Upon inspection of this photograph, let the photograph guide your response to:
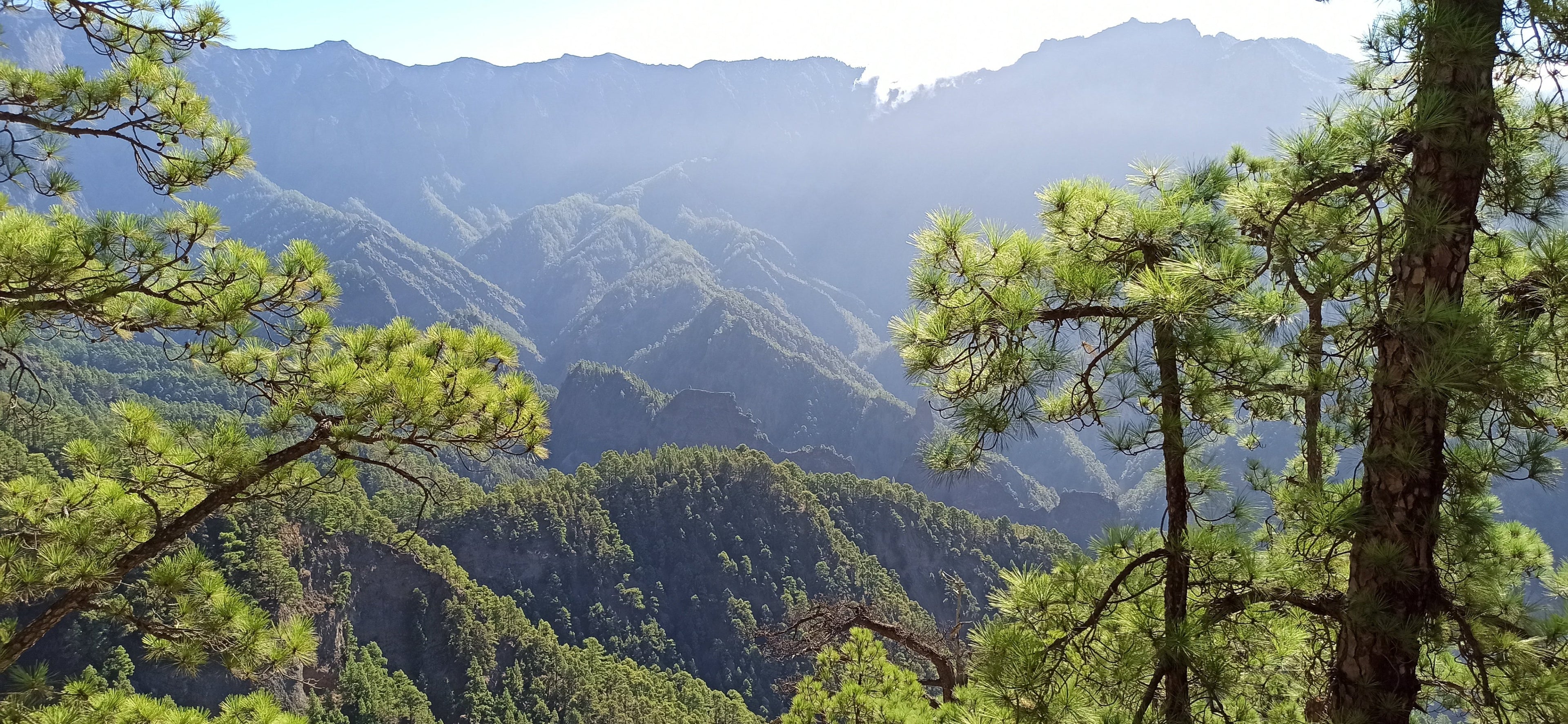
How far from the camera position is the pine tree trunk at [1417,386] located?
267 centimetres

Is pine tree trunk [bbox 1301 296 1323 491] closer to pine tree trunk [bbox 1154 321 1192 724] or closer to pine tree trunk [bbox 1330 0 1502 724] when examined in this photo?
pine tree trunk [bbox 1330 0 1502 724]

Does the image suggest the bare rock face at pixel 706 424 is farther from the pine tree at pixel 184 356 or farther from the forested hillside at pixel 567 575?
the pine tree at pixel 184 356

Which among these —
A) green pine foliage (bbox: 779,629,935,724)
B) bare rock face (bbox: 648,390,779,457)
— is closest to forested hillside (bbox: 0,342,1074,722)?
green pine foliage (bbox: 779,629,935,724)

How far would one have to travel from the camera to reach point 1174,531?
131 inches

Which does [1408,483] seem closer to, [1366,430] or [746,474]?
[1366,430]

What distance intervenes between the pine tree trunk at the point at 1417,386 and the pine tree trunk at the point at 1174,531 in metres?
0.55

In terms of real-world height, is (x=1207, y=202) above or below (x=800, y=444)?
below

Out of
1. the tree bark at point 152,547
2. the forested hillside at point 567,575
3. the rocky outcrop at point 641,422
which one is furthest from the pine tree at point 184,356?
the rocky outcrop at point 641,422

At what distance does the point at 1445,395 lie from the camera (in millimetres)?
2572

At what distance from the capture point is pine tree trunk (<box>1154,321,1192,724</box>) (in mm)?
3072

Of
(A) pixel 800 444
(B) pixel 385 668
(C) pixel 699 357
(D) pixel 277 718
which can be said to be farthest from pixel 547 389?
(D) pixel 277 718

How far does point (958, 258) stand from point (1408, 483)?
6.03ft

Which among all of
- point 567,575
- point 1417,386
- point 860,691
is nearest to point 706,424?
point 567,575

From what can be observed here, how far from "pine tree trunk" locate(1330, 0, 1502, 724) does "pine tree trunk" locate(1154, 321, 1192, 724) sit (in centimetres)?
55
